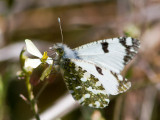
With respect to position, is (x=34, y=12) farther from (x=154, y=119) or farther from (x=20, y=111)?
(x=154, y=119)

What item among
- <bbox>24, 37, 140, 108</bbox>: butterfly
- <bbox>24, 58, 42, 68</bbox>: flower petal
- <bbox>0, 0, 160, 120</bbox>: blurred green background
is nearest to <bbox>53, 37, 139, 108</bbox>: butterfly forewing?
<bbox>24, 37, 140, 108</bbox>: butterfly

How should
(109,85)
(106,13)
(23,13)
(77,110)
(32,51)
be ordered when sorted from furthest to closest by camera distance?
1. (106,13)
2. (23,13)
3. (77,110)
4. (109,85)
5. (32,51)

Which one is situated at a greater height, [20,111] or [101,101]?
[101,101]

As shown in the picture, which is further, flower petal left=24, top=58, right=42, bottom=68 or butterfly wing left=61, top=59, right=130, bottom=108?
butterfly wing left=61, top=59, right=130, bottom=108

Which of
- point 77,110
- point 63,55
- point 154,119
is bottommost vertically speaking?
point 154,119

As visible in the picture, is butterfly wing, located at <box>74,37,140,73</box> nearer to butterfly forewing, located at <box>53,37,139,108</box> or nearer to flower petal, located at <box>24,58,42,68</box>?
butterfly forewing, located at <box>53,37,139,108</box>

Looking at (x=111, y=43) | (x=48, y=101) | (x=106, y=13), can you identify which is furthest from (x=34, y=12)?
(x=111, y=43)

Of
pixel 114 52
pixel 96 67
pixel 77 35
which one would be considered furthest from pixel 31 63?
pixel 77 35
